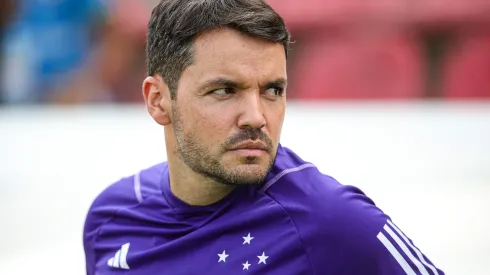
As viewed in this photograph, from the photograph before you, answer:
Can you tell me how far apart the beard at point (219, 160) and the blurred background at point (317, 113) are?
243 cm

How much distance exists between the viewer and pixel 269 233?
219 centimetres

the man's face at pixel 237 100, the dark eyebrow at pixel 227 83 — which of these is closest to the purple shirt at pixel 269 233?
the man's face at pixel 237 100

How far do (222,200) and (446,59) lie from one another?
957 cm

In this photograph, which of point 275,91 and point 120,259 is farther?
point 120,259

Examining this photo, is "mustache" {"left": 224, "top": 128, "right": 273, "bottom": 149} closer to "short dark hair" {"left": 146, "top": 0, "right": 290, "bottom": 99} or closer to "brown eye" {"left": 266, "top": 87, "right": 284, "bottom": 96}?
"brown eye" {"left": 266, "top": 87, "right": 284, "bottom": 96}

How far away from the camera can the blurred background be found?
578 centimetres

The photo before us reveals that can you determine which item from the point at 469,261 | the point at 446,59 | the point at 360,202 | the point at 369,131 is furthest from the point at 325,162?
the point at 360,202

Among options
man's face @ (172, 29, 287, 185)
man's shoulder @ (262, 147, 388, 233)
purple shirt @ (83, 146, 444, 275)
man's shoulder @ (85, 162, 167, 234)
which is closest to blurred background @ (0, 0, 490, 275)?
man's shoulder @ (85, 162, 167, 234)

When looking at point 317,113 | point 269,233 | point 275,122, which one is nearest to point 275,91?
point 275,122

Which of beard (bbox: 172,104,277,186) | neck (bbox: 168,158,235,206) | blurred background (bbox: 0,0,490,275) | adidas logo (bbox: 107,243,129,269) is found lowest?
blurred background (bbox: 0,0,490,275)

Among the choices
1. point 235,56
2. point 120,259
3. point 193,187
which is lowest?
point 120,259

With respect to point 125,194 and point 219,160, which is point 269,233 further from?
point 125,194

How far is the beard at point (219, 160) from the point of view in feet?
6.94

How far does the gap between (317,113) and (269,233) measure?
346 inches
